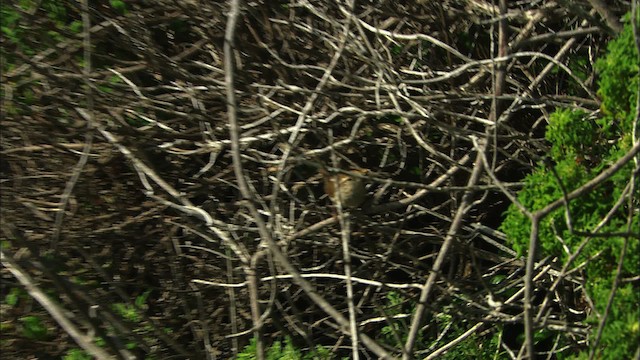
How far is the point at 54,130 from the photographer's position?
3064 millimetres

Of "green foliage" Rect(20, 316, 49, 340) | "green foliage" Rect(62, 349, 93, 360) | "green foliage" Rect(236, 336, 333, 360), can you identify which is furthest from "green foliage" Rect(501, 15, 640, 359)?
"green foliage" Rect(20, 316, 49, 340)

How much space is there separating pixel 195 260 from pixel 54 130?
0.73 metres

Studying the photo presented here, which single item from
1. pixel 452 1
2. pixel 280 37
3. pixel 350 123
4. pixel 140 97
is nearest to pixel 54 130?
pixel 140 97

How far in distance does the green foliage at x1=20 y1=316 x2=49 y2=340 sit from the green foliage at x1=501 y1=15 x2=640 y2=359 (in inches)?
67.9

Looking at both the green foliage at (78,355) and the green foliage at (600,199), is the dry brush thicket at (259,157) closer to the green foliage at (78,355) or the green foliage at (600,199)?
the green foliage at (78,355)

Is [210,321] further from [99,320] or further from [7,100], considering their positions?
[7,100]

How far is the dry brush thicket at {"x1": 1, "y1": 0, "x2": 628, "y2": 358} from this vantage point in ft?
8.94

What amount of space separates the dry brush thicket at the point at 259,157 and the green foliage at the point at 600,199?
465 millimetres

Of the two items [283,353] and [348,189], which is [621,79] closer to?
[348,189]

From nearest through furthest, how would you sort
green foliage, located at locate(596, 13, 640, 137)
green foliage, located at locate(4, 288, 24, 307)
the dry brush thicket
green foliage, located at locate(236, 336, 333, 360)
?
A: green foliage, located at locate(596, 13, 640, 137)
green foliage, located at locate(236, 336, 333, 360)
the dry brush thicket
green foliage, located at locate(4, 288, 24, 307)

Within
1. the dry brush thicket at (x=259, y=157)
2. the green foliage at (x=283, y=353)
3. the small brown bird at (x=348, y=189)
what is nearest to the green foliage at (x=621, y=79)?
the dry brush thicket at (x=259, y=157)

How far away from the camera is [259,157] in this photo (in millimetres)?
2789

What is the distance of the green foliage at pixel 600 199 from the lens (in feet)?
6.36

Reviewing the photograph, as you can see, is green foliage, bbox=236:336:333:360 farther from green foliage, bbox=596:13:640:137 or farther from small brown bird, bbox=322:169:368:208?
green foliage, bbox=596:13:640:137
